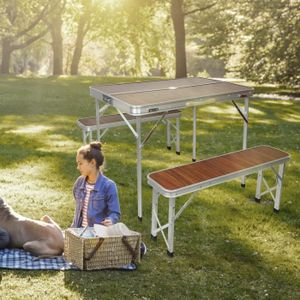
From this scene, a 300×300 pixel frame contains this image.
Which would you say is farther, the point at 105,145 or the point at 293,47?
the point at 293,47

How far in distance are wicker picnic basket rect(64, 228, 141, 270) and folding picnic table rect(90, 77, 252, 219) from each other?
1.65 metres

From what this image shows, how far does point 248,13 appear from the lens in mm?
23078

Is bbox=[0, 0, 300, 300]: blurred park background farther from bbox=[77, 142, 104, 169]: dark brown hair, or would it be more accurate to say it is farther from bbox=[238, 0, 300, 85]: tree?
bbox=[77, 142, 104, 169]: dark brown hair

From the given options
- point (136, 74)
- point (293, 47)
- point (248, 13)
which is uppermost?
point (248, 13)

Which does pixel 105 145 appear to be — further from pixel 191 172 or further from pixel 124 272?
pixel 124 272

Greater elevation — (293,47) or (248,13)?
(248,13)

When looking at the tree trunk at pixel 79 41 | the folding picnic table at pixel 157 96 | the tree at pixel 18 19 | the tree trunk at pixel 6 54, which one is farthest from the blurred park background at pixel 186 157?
the tree trunk at pixel 6 54

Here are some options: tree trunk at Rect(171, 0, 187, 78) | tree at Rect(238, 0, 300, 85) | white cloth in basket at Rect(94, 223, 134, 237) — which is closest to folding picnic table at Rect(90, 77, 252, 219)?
white cloth in basket at Rect(94, 223, 134, 237)

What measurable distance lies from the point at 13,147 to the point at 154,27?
23.5 metres

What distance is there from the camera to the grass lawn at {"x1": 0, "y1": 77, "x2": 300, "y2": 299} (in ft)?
19.9

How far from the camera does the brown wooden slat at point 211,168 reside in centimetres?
692

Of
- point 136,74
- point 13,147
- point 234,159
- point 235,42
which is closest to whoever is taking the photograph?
point 234,159

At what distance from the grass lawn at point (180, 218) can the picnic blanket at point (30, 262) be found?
0.34ft

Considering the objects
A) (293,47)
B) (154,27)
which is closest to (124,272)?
(293,47)
